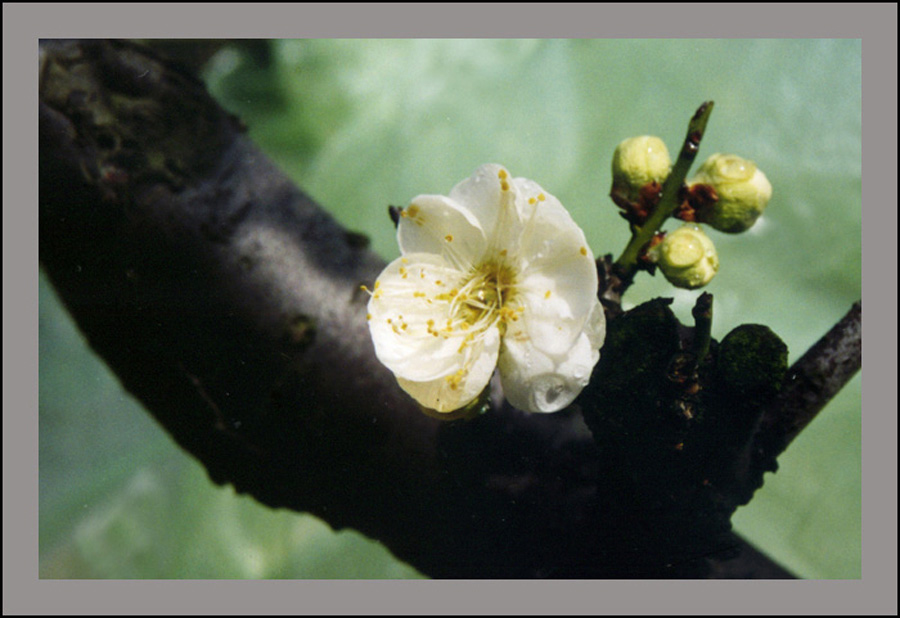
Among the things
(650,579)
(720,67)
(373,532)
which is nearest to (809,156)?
(720,67)

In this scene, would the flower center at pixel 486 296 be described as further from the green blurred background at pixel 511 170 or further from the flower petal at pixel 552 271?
the green blurred background at pixel 511 170

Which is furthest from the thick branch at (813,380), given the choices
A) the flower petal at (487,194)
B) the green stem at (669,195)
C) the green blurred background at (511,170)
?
the flower petal at (487,194)

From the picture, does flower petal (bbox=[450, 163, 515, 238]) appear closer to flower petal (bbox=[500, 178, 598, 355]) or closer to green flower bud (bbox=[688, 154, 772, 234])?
flower petal (bbox=[500, 178, 598, 355])

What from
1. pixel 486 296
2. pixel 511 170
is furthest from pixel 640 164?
pixel 511 170

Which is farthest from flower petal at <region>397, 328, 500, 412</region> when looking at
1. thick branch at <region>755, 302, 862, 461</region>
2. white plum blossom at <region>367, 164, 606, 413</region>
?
thick branch at <region>755, 302, 862, 461</region>

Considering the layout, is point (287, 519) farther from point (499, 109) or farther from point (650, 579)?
point (499, 109)

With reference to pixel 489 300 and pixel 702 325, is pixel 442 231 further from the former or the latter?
pixel 702 325
